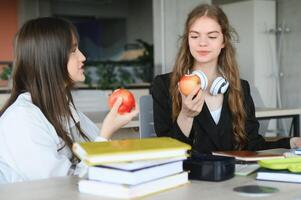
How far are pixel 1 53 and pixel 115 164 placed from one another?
9401 millimetres

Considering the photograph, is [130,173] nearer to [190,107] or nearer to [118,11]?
[190,107]

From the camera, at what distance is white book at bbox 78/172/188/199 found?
3.42 feet

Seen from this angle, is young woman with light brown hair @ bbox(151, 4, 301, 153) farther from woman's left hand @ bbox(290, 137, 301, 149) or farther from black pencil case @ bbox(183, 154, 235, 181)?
black pencil case @ bbox(183, 154, 235, 181)

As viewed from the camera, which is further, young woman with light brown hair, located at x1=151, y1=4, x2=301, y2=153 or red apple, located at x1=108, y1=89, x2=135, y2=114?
young woman with light brown hair, located at x1=151, y1=4, x2=301, y2=153

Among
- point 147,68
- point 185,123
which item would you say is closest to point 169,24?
point 147,68

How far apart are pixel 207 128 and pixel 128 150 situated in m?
0.82

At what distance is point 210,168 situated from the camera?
1.23m

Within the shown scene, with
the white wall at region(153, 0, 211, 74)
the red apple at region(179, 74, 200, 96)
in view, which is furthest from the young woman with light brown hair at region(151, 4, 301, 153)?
the white wall at region(153, 0, 211, 74)

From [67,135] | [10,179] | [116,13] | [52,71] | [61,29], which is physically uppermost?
[116,13]

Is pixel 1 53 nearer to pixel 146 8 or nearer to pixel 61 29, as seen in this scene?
pixel 146 8

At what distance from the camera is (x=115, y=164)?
1.07m

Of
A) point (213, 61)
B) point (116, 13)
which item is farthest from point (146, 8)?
point (213, 61)

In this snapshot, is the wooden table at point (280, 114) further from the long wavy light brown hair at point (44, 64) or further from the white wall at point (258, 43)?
the long wavy light brown hair at point (44, 64)

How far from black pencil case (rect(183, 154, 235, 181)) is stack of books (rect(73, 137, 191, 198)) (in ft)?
0.27
